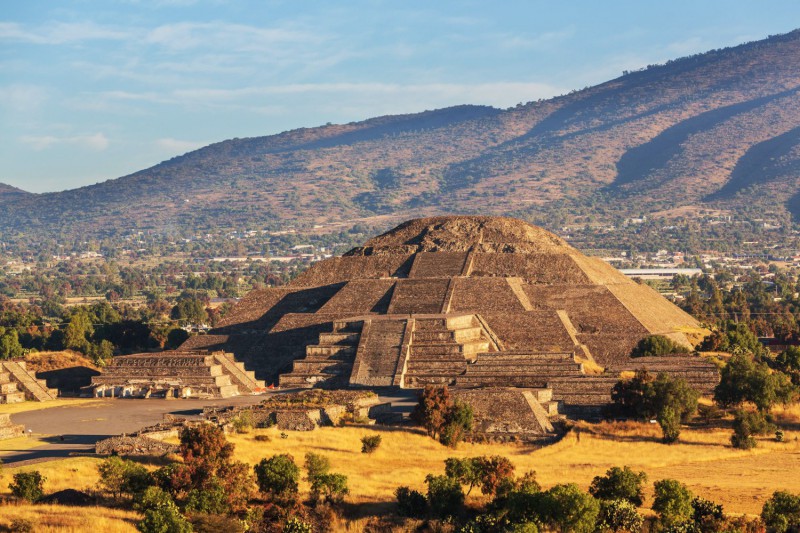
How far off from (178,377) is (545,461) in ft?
90.2

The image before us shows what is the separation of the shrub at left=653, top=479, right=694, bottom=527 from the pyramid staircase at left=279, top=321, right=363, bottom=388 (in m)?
31.9

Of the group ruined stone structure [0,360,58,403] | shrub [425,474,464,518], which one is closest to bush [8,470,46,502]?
shrub [425,474,464,518]

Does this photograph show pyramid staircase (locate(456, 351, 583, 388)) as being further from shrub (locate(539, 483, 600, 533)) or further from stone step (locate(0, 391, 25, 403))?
shrub (locate(539, 483, 600, 533))

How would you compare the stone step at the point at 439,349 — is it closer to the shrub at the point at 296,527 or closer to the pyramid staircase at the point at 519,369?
the pyramid staircase at the point at 519,369

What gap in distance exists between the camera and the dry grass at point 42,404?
64.0 m

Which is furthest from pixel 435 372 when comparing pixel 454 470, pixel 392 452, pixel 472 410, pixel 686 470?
pixel 454 470

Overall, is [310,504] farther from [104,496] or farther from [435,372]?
[435,372]

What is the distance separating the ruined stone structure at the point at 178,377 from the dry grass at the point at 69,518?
95.2 ft

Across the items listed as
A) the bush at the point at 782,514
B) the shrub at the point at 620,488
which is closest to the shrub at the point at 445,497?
the shrub at the point at 620,488

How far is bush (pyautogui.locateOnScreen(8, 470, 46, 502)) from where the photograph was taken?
39.0 m

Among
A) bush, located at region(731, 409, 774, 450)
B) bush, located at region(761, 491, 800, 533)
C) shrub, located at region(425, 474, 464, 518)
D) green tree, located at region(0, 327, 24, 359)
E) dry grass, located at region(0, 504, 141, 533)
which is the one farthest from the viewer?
green tree, located at region(0, 327, 24, 359)

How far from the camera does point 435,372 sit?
67.6 metres

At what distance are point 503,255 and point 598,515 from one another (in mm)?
56174

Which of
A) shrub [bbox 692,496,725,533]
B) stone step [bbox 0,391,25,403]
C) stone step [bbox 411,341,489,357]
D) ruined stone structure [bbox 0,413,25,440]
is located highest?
ruined stone structure [bbox 0,413,25,440]
